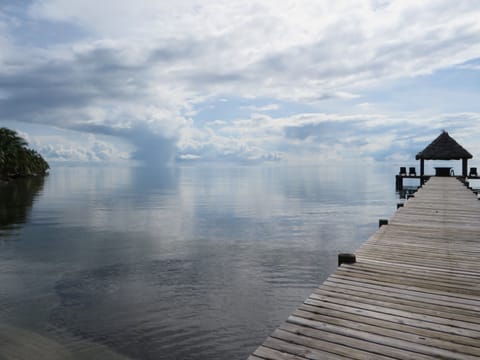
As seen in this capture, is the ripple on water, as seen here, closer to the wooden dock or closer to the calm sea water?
the calm sea water

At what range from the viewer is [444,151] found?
38.3 metres

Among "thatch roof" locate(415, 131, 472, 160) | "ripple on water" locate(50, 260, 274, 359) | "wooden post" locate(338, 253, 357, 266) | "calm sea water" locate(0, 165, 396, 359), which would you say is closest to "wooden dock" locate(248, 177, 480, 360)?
"wooden post" locate(338, 253, 357, 266)

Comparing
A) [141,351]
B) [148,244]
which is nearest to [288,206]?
[148,244]

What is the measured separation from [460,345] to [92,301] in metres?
8.70

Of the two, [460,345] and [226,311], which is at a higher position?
[460,345]

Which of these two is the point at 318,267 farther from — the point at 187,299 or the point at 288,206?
the point at 288,206

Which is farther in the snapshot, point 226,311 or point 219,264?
point 219,264

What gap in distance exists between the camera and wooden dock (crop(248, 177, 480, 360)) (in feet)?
13.1

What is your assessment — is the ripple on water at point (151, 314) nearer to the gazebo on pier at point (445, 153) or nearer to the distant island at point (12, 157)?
the gazebo on pier at point (445, 153)

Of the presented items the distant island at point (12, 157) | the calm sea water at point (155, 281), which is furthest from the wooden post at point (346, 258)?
the distant island at point (12, 157)

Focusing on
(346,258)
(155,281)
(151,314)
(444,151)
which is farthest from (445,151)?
(151,314)

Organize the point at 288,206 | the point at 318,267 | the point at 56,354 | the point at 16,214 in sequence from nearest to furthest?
the point at 56,354, the point at 318,267, the point at 16,214, the point at 288,206

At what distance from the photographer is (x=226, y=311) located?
9.34 metres

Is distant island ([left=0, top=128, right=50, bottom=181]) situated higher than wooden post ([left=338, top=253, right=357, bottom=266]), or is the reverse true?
distant island ([left=0, top=128, right=50, bottom=181])
